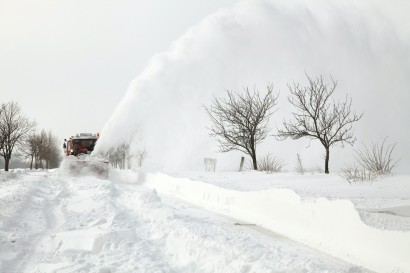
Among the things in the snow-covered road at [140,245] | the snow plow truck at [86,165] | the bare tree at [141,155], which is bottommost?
the snow-covered road at [140,245]

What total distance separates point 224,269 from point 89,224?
332 cm

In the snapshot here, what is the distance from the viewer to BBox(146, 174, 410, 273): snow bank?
4.48m

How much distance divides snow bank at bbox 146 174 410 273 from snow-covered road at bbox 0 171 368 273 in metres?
0.26

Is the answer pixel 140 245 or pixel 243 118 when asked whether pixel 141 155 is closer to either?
pixel 243 118

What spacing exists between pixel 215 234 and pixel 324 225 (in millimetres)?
1607

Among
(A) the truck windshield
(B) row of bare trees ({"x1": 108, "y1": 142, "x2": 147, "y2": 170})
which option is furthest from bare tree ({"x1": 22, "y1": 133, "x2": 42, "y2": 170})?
(A) the truck windshield

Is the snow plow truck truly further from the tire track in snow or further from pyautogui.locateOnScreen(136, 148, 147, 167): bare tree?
pyautogui.locateOnScreen(136, 148, 147, 167): bare tree

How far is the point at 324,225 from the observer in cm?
584

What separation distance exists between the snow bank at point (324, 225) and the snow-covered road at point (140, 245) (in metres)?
0.26

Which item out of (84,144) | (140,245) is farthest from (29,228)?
(84,144)

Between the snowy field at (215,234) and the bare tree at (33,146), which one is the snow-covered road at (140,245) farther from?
the bare tree at (33,146)

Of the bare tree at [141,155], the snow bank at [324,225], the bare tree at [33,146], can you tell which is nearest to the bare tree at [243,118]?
the snow bank at [324,225]

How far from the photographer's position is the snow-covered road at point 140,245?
4410mm

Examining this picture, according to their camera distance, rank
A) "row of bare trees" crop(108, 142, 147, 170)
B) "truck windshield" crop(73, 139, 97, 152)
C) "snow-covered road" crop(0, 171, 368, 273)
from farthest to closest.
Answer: "row of bare trees" crop(108, 142, 147, 170) → "truck windshield" crop(73, 139, 97, 152) → "snow-covered road" crop(0, 171, 368, 273)
